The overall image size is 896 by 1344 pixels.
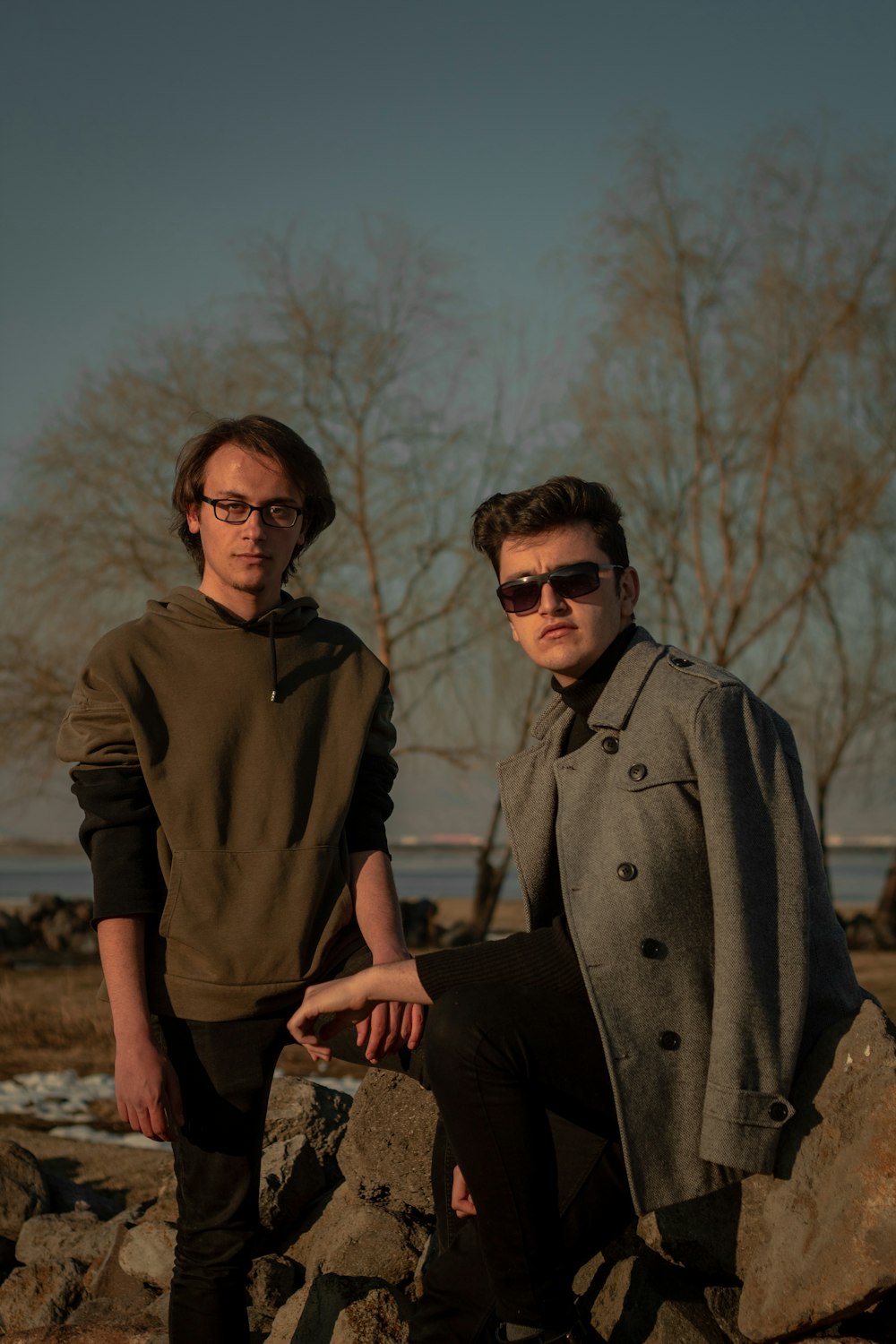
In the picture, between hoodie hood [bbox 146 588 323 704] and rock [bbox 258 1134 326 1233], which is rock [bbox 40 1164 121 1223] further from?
hoodie hood [bbox 146 588 323 704]

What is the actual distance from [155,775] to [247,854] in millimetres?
230

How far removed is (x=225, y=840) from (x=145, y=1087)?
1.52 feet

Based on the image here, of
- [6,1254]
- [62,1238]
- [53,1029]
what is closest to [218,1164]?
[62,1238]

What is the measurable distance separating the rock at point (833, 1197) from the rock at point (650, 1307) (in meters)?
0.18

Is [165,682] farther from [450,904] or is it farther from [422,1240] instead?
[450,904]

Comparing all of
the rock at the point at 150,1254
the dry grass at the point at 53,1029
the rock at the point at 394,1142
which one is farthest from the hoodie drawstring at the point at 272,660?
the dry grass at the point at 53,1029

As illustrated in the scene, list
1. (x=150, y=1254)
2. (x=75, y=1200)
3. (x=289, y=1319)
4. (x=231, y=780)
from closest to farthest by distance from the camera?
1. (x=231, y=780)
2. (x=289, y=1319)
3. (x=150, y=1254)
4. (x=75, y=1200)

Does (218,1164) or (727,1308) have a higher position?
(218,1164)

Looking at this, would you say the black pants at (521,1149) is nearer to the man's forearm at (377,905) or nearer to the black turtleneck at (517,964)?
the black turtleneck at (517,964)

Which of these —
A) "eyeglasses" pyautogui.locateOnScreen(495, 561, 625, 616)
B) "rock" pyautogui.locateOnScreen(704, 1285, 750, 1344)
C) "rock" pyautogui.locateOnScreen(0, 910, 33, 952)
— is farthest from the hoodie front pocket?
"rock" pyautogui.locateOnScreen(0, 910, 33, 952)

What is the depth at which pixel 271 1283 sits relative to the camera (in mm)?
3221

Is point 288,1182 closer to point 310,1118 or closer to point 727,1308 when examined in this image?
point 310,1118

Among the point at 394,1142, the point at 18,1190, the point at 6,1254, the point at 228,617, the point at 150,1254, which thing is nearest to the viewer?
the point at 228,617

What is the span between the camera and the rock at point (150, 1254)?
3367 millimetres
